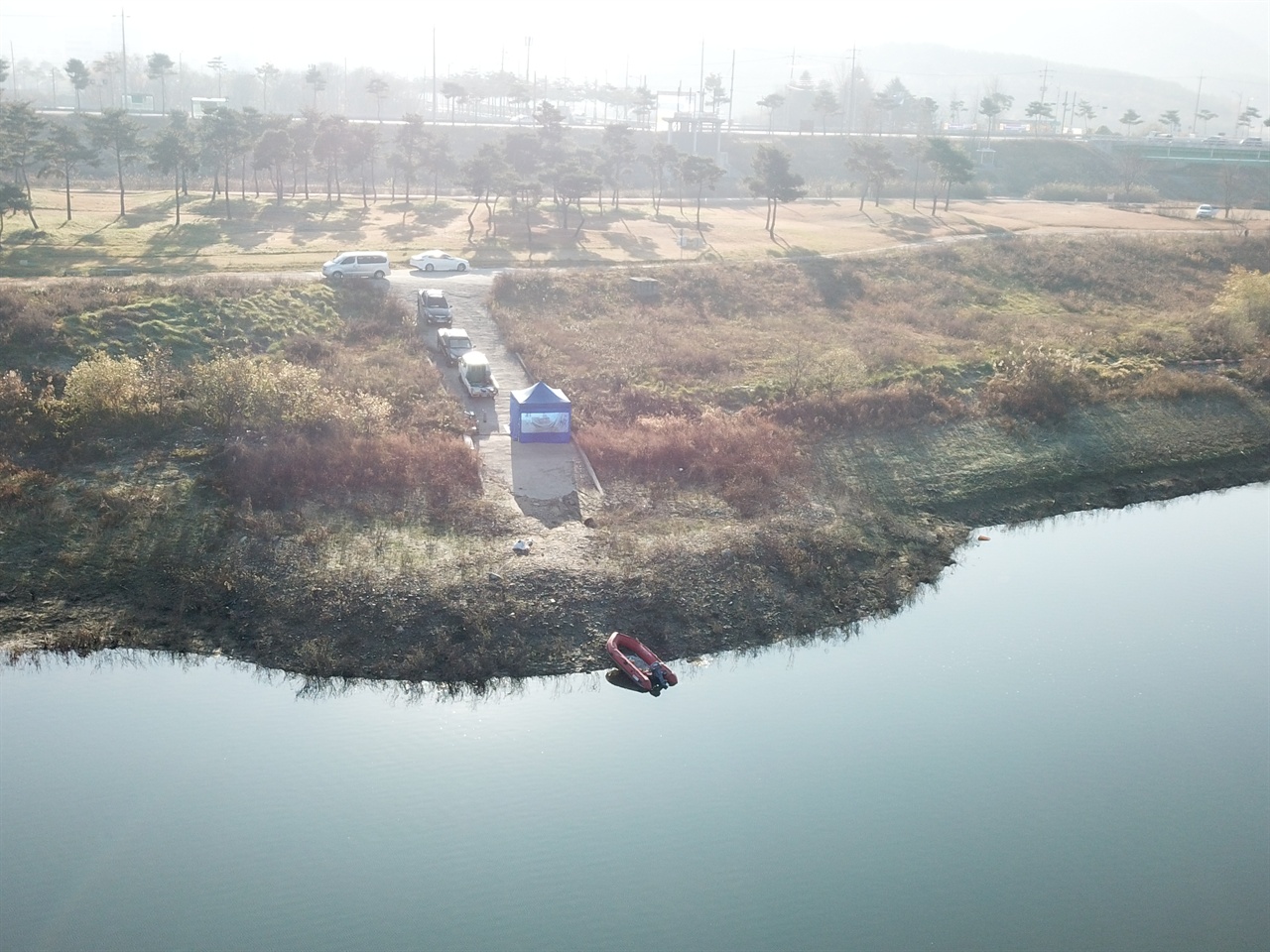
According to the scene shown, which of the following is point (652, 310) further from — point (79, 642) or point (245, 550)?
point (79, 642)

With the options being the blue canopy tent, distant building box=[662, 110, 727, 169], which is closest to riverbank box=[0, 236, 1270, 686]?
the blue canopy tent

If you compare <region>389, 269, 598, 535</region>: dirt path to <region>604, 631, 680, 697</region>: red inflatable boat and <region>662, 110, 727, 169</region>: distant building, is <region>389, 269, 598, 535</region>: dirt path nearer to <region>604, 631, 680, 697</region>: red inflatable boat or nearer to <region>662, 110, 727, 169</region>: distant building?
<region>604, 631, 680, 697</region>: red inflatable boat

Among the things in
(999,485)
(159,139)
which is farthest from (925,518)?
(159,139)

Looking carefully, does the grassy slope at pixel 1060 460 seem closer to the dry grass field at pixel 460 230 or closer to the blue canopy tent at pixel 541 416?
the blue canopy tent at pixel 541 416

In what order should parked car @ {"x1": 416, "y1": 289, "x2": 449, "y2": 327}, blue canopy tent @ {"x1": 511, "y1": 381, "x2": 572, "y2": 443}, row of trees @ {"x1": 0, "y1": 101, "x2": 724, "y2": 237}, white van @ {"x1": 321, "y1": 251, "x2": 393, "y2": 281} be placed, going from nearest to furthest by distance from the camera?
blue canopy tent @ {"x1": 511, "y1": 381, "x2": 572, "y2": 443}
parked car @ {"x1": 416, "y1": 289, "x2": 449, "y2": 327}
white van @ {"x1": 321, "y1": 251, "x2": 393, "y2": 281}
row of trees @ {"x1": 0, "y1": 101, "x2": 724, "y2": 237}

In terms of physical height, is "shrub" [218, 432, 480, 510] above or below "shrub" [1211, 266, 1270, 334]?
below

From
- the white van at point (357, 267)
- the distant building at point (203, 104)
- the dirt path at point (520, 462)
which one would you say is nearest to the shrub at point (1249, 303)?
the dirt path at point (520, 462)

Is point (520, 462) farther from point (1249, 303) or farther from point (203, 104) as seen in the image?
point (203, 104)
